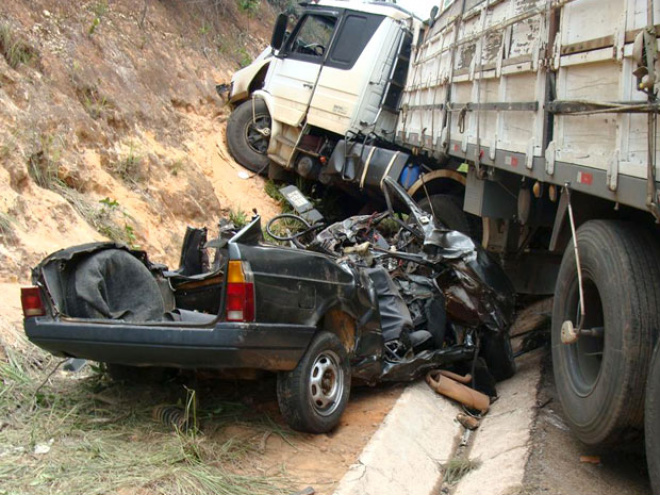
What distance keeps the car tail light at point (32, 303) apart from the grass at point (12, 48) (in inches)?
212

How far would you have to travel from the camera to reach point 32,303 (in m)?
4.11

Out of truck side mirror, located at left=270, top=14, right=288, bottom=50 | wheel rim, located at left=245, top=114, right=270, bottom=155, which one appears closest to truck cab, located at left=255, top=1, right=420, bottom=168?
truck side mirror, located at left=270, top=14, right=288, bottom=50

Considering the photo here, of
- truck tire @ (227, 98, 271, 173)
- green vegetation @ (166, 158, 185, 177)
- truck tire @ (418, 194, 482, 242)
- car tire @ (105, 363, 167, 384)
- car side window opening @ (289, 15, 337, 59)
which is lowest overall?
car tire @ (105, 363, 167, 384)

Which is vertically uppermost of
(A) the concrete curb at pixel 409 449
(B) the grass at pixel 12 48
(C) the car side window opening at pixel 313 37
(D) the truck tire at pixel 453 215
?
(C) the car side window opening at pixel 313 37

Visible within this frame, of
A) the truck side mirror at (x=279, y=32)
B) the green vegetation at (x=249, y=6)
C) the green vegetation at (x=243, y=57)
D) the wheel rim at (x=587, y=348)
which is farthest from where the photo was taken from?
the green vegetation at (x=249, y=6)

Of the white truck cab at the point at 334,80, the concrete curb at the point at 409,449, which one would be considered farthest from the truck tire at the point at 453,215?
the concrete curb at the point at 409,449

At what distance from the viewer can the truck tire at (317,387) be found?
168 inches

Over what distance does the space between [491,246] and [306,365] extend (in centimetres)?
301

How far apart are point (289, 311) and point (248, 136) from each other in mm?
8436

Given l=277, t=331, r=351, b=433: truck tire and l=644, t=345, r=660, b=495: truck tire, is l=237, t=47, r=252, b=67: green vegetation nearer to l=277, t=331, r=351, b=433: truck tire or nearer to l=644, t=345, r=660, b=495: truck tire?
l=277, t=331, r=351, b=433: truck tire

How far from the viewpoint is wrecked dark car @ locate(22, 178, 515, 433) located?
3.94 m

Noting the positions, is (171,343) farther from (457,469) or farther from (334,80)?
(334,80)

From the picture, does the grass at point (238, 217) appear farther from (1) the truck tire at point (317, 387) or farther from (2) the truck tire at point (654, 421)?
(2) the truck tire at point (654, 421)

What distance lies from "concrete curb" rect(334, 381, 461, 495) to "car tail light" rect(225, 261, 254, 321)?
40.1 inches
